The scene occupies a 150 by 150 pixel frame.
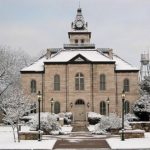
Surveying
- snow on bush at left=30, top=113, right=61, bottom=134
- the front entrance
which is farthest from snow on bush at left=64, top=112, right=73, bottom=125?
snow on bush at left=30, top=113, right=61, bottom=134

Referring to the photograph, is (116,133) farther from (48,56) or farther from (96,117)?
(48,56)

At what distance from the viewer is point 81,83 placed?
61.6 metres

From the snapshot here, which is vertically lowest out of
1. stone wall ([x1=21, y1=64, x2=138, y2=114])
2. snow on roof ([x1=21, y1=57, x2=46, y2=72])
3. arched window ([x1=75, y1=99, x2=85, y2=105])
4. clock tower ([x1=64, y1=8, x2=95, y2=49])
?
arched window ([x1=75, y1=99, x2=85, y2=105])

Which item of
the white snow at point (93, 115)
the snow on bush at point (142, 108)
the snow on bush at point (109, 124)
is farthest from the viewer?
the snow on bush at point (142, 108)

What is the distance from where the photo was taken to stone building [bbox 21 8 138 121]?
61.5 meters

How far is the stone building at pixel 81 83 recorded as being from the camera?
202 feet

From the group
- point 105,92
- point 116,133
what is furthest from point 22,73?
point 116,133

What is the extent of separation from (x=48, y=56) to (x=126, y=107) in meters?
13.3

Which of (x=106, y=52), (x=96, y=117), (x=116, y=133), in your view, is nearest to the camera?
(x=116, y=133)

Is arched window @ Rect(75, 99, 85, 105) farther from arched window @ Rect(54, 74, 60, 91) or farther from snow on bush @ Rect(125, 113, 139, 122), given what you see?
snow on bush @ Rect(125, 113, 139, 122)

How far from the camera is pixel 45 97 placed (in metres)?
61.9

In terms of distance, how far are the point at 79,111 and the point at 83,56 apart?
24.7 ft

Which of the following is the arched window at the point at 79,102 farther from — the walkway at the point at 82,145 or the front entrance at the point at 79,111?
the walkway at the point at 82,145

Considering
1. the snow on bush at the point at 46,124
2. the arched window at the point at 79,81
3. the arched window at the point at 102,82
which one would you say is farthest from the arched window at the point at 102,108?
the snow on bush at the point at 46,124
